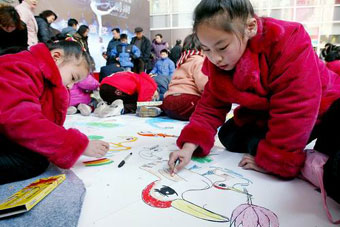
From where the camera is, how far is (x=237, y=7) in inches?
23.3

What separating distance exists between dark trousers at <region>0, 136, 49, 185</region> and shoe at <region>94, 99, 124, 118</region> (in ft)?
3.02

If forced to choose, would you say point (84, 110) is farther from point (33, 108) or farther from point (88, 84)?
point (33, 108)

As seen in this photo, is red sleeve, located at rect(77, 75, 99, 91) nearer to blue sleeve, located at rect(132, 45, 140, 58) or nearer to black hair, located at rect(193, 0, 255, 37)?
black hair, located at rect(193, 0, 255, 37)

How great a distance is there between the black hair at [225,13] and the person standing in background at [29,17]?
2158 mm

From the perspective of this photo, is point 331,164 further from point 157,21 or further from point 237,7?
point 157,21

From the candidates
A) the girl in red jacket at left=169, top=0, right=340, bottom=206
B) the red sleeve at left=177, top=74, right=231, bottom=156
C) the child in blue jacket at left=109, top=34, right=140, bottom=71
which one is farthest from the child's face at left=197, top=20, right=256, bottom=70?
the child in blue jacket at left=109, top=34, right=140, bottom=71

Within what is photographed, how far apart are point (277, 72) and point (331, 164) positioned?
25cm

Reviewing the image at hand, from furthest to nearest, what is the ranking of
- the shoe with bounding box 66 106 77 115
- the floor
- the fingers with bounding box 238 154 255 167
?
the shoe with bounding box 66 106 77 115
the fingers with bounding box 238 154 255 167
the floor

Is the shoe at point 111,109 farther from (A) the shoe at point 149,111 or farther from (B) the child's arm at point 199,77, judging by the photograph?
(B) the child's arm at point 199,77

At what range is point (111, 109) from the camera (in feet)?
5.31

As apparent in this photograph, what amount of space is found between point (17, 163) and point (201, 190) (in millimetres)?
432

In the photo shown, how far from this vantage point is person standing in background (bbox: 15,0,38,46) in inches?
89.9

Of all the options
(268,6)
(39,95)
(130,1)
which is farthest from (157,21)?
(39,95)

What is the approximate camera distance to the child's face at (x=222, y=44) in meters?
0.60
